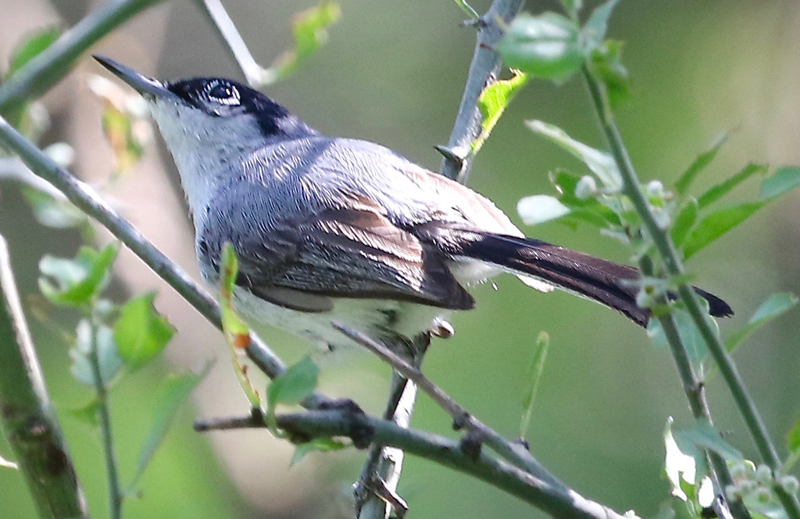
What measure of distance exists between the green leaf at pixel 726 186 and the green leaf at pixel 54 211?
4.79ft

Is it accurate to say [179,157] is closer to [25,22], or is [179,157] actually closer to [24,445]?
[25,22]

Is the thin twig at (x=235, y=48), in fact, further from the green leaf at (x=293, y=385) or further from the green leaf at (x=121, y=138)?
the green leaf at (x=293, y=385)

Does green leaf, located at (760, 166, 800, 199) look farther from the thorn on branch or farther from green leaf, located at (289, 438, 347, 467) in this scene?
green leaf, located at (289, 438, 347, 467)

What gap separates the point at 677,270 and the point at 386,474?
1139 millimetres

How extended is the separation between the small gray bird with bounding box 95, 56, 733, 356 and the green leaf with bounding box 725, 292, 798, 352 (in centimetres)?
66

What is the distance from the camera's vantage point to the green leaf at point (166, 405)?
1001 mm

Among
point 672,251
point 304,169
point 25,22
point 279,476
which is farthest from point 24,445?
point 25,22

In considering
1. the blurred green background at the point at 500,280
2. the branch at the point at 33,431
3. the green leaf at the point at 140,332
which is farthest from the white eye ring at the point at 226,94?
the green leaf at the point at 140,332

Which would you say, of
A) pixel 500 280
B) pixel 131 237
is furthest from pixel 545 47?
pixel 500 280

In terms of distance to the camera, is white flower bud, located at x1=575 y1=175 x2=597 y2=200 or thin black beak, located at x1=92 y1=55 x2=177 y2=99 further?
thin black beak, located at x1=92 y1=55 x2=177 y2=99

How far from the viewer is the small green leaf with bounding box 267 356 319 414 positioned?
0.97m

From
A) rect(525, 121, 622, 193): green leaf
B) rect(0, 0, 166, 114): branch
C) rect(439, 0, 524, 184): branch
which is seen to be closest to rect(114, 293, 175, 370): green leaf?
rect(525, 121, 622, 193): green leaf

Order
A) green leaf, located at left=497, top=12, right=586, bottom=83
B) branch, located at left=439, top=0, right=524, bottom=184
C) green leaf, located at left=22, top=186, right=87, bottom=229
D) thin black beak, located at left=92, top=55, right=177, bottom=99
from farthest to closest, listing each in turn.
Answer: thin black beak, located at left=92, top=55, right=177, bottom=99 → green leaf, located at left=22, top=186, right=87, bottom=229 → branch, located at left=439, top=0, right=524, bottom=184 → green leaf, located at left=497, top=12, right=586, bottom=83

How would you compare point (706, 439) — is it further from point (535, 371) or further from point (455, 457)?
point (535, 371)
